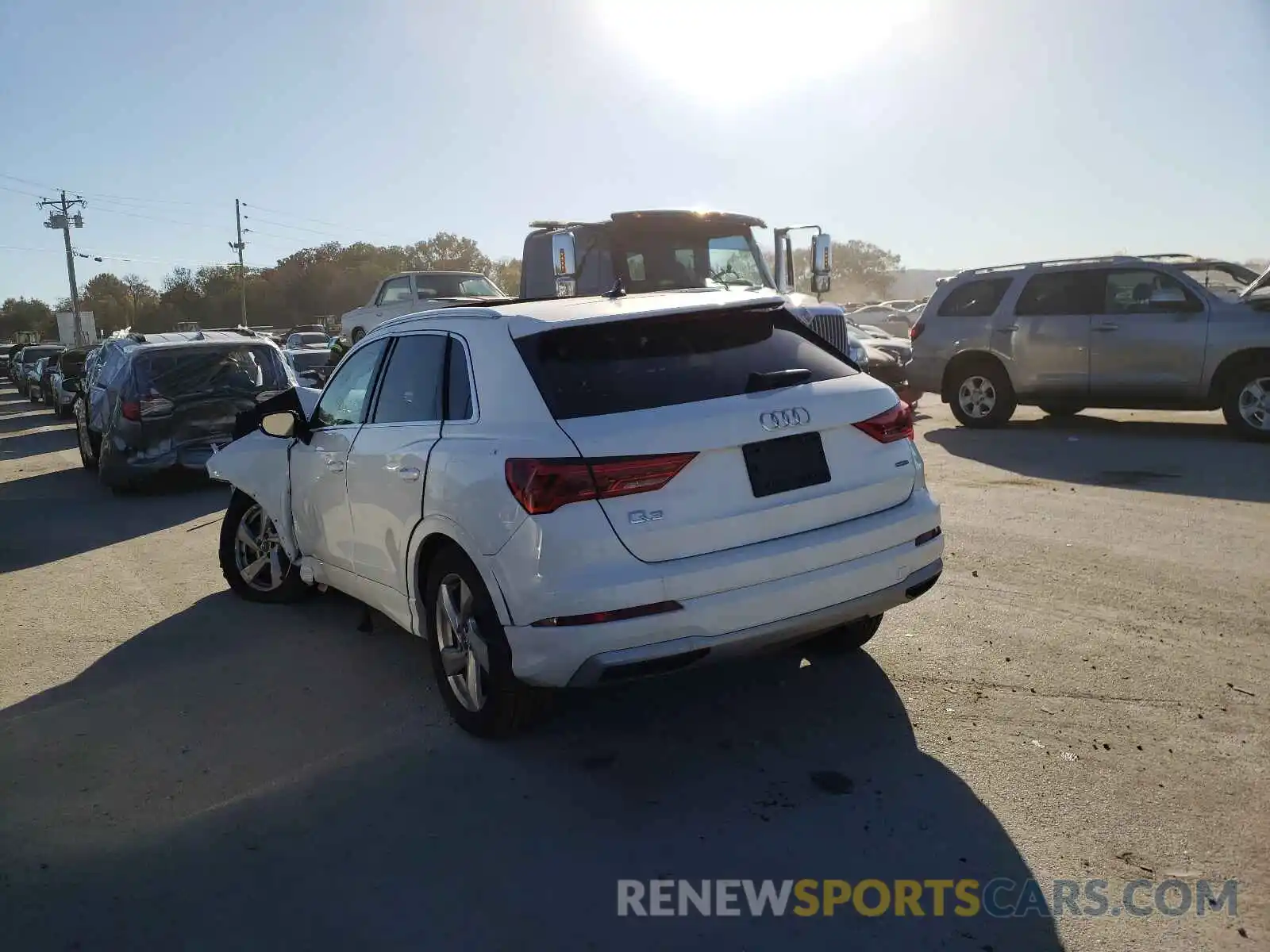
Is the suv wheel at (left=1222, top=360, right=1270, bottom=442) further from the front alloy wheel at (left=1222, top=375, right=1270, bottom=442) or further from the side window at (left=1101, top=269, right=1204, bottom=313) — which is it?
the side window at (left=1101, top=269, right=1204, bottom=313)

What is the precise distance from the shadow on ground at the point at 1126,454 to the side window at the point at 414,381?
6.43 m

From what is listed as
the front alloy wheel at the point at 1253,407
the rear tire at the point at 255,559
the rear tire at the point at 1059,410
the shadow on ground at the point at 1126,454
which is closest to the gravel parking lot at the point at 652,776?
the rear tire at the point at 255,559

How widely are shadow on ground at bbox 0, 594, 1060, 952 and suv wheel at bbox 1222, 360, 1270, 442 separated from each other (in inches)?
319

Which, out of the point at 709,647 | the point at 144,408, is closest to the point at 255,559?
the point at 709,647

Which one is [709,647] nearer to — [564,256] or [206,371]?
[564,256]

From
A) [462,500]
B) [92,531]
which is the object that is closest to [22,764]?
[462,500]

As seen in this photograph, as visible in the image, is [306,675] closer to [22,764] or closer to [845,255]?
[22,764]

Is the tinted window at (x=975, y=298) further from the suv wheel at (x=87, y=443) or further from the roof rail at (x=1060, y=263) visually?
the suv wheel at (x=87, y=443)

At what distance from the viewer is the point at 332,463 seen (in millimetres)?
5422

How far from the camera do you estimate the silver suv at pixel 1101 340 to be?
1104 cm

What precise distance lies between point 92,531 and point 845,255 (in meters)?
132

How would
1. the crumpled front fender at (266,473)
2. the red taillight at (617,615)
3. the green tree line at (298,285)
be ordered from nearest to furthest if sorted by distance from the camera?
the red taillight at (617,615)
the crumpled front fender at (266,473)
the green tree line at (298,285)

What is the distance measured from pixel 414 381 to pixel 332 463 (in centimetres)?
88

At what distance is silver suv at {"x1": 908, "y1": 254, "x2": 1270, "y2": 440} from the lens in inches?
435
